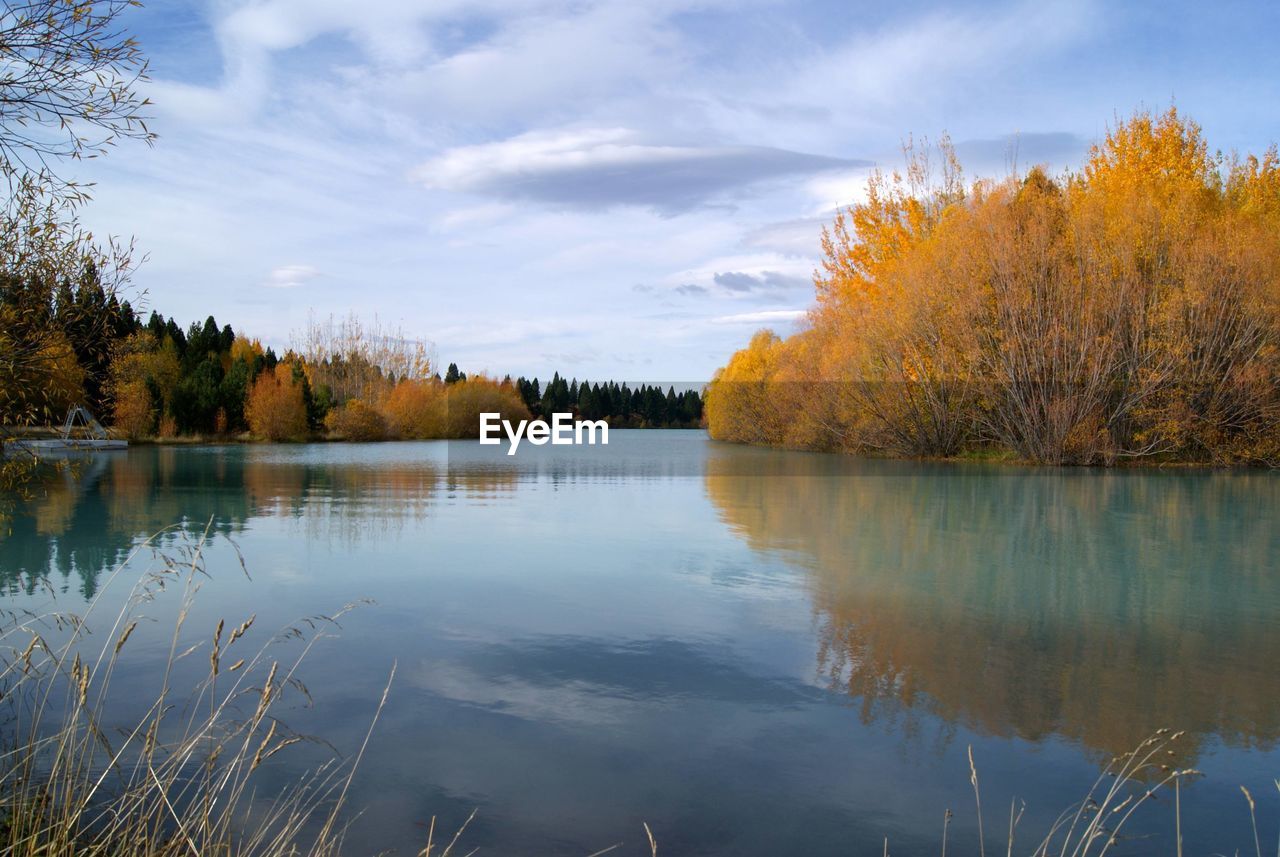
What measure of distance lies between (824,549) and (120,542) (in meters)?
8.19

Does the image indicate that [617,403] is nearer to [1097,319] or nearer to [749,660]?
[1097,319]

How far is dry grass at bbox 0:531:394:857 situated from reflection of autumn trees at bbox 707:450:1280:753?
2906 mm

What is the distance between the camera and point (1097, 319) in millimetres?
23766

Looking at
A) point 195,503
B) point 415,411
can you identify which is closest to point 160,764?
point 195,503

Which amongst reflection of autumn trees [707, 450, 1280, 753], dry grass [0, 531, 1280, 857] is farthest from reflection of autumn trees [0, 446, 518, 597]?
reflection of autumn trees [707, 450, 1280, 753]

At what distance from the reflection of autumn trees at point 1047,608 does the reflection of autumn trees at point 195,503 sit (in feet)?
16.1

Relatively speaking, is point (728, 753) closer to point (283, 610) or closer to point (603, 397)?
point (283, 610)

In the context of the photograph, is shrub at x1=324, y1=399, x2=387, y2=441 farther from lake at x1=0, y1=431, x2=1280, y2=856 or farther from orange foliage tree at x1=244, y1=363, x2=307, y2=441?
lake at x1=0, y1=431, x2=1280, y2=856

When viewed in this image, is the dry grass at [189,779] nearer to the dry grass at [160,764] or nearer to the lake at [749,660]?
the dry grass at [160,764]

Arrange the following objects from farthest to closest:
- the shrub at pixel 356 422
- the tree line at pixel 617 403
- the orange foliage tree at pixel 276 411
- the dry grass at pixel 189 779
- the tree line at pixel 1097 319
Answer: 1. the tree line at pixel 617 403
2. the shrub at pixel 356 422
3. the orange foliage tree at pixel 276 411
4. the tree line at pixel 1097 319
5. the dry grass at pixel 189 779

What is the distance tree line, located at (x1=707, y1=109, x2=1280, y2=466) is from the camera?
2311 cm

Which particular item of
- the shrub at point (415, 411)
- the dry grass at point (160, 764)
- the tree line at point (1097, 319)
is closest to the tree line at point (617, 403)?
the shrub at point (415, 411)

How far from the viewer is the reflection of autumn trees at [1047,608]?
4965 millimetres

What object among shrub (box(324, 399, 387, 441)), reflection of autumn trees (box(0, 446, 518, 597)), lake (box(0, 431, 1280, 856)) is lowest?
lake (box(0, 431, 1280, 856))
